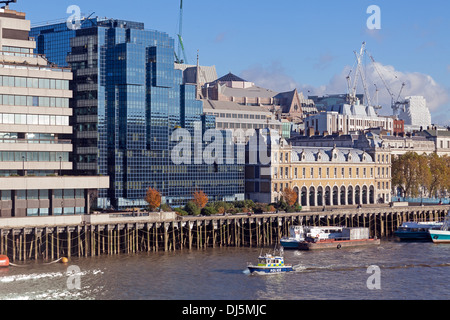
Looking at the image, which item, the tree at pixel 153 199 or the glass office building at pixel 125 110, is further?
the glass office building at pixel 125 110

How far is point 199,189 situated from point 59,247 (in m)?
54.8

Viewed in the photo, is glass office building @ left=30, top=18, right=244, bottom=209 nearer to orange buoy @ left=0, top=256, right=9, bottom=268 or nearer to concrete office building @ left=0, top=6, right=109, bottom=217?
concrete office building @ left=0, top=6, right=109, bottom=217

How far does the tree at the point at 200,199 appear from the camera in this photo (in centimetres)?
16425

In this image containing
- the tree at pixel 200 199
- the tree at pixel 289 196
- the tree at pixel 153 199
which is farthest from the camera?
the tree at pixel 289 196

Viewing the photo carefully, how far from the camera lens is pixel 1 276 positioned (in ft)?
340

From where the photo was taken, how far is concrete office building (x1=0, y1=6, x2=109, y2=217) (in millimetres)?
132625

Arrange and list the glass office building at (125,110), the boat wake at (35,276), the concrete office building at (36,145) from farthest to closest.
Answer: the glass office building at (125,110)
the concrete office building at (36,145)
the boat wake at (35,276)

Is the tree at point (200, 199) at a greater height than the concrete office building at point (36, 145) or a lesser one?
lesser

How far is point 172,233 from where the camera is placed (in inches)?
5354

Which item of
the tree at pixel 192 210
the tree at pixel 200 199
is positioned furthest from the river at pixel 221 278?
the tree at pixel 200 199

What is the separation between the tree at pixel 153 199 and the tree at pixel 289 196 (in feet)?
94.2

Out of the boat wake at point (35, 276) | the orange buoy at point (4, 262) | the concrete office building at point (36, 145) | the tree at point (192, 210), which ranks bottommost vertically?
the boat wake at point (35, 276)

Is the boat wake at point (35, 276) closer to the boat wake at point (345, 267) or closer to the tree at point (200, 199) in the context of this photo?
the boat wake at point (345, 267)
